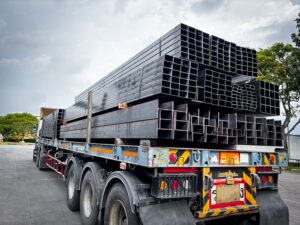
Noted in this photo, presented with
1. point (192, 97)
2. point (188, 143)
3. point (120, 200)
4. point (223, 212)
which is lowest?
point (223, 212)

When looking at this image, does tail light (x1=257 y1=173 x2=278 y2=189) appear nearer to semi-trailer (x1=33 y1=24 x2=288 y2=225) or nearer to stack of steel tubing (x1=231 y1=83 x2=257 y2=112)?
semi-trailer (x1=33 y1=24 x2=288 y2=225)

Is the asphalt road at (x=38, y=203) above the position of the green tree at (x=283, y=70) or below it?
below

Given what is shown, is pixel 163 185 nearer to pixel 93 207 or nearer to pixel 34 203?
pixel 93 207

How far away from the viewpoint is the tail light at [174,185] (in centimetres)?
238

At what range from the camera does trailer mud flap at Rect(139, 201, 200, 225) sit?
231 cm

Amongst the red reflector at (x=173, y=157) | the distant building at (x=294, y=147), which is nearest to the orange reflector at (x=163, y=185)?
the red reflector at (x=173, y=157)

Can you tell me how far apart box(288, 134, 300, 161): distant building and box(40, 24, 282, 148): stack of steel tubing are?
20787mm

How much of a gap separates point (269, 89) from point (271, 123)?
0.61 metres

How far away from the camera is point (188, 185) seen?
2.55 metres

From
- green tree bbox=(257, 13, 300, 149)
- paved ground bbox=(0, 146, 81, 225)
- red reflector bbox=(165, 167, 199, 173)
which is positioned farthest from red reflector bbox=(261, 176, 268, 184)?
green tree bbox=(257, 13, 300, 149)

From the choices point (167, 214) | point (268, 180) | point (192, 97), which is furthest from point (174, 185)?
point (268, 180)

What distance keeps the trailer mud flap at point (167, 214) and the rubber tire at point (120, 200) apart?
0.62 feet

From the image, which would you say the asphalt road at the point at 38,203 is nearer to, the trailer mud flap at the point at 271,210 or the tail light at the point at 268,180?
the trailer mud flap at the point at 271,210

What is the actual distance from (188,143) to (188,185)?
869 millimetres
